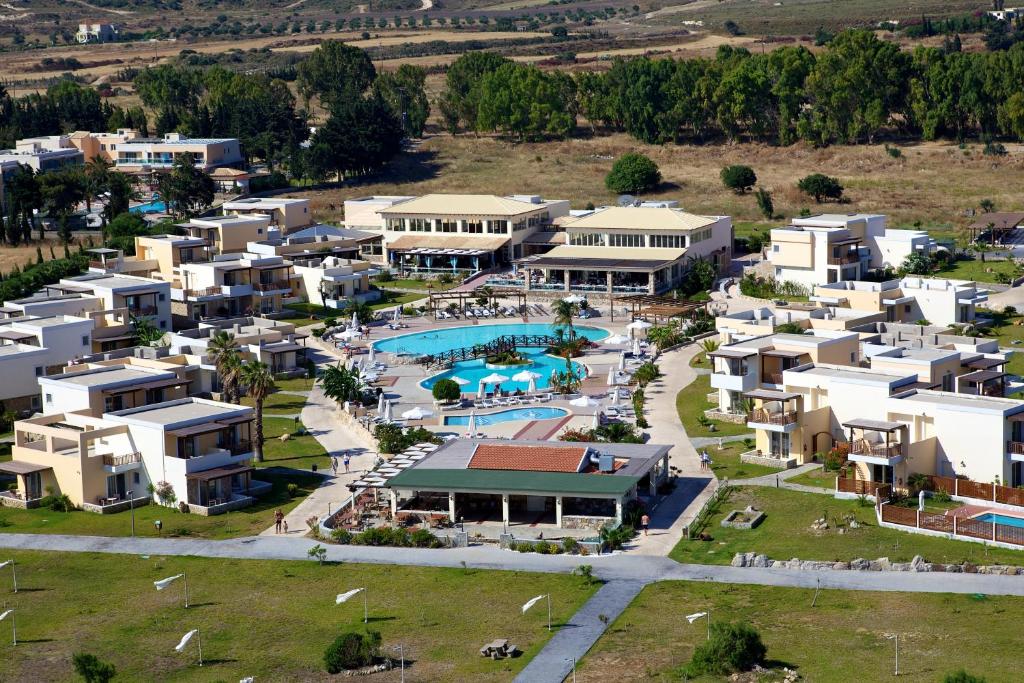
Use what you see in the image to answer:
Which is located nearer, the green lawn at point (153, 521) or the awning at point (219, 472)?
the green lawn at point (153, 521)

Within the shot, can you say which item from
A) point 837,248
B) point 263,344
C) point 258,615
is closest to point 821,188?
point 837,248

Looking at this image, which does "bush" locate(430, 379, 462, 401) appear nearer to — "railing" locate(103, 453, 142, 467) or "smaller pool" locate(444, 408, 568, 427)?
"smaller pool" locate(444, 408, 568, 427)

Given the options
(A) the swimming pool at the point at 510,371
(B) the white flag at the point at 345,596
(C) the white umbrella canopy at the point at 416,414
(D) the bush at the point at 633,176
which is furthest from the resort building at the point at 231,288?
(B) the white flag at the point at 345,596

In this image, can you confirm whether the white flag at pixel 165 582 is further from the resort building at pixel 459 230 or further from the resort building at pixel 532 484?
the resort building at pixel 459 230

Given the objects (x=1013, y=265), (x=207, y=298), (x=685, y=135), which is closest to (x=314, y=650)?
(x=207, y=298)

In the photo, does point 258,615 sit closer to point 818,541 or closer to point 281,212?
point 818,541

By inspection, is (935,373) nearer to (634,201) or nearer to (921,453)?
(921,453)
